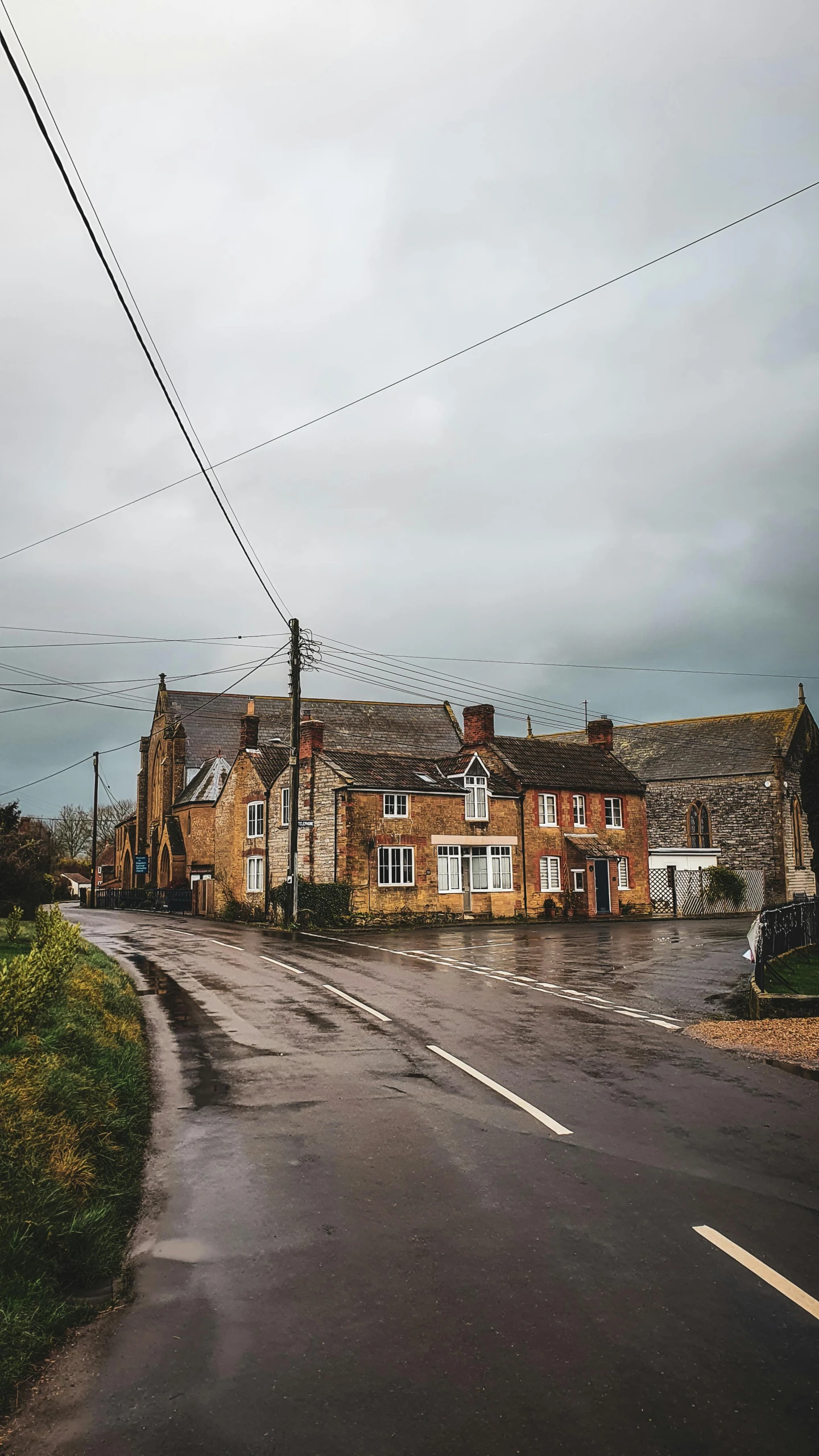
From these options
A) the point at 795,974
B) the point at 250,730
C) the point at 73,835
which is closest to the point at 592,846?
the point at 250,730

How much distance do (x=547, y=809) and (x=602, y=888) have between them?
4928 millimetres

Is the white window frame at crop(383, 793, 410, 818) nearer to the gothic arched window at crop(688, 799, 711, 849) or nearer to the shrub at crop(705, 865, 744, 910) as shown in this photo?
the shrub at crop(705, 865, 744, 910)

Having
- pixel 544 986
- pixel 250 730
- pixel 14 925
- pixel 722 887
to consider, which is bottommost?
pixel 544 986

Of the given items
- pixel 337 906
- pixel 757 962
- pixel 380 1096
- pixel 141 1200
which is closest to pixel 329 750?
pixel 337 906

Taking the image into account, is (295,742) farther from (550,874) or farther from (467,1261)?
(467,1261)

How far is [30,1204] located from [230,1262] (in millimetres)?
1412

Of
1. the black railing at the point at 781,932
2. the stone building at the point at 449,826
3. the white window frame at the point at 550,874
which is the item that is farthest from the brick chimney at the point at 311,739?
the black railing at the point at 781,932

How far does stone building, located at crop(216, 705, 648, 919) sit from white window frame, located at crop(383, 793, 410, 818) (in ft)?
0.18

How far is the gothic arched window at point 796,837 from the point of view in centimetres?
5741

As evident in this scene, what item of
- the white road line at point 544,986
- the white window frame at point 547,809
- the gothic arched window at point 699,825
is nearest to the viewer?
the white road line at point 544,986

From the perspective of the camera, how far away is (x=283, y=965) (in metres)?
23.0

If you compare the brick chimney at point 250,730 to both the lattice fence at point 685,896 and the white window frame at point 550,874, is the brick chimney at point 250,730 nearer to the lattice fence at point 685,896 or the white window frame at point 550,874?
the white window frame at point 550,874

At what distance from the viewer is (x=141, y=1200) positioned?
706 centimetres

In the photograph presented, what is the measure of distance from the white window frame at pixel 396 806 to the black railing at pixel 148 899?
18.3 meters
